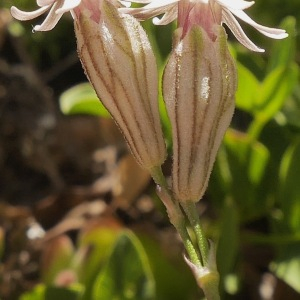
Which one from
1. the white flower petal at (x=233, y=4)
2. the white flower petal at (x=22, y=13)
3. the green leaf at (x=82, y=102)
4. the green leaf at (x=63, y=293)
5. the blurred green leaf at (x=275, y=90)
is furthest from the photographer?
the green leaf at (x=82, y=102)

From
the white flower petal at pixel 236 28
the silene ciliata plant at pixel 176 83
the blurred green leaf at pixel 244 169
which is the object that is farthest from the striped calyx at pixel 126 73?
the blurred green leaf at pixel 244 169

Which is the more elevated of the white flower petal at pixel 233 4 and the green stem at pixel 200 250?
the white flower petal at pixel 233 4

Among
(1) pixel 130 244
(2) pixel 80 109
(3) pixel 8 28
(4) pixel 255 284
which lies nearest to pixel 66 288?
(1) pixel 130 244

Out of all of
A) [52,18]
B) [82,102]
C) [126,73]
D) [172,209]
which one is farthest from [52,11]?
[82,102]

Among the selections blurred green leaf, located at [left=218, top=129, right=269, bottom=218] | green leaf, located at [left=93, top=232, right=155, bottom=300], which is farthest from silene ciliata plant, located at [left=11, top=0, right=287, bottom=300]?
blurred green leaf, located at [left=218, top=129, right=269, bottom=218]

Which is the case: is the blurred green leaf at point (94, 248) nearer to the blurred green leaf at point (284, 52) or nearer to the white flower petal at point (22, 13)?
the blurred green leaf at point (284, 52)

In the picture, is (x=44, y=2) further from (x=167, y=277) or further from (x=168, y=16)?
(x=167, y=277)

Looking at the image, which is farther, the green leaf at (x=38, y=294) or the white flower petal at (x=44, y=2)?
the green leaf at (x=38, y=294)
